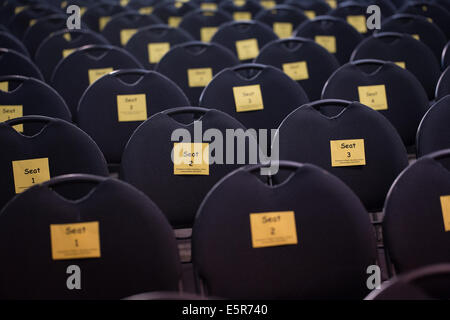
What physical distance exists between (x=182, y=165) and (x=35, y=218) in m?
0.76

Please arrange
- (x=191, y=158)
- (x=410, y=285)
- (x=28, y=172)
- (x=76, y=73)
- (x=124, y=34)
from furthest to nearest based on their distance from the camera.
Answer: (x=124, y=34)
(x=76, y=73)
(x=191, y=158)
(x=28, y=172)
(x=410, y=285)

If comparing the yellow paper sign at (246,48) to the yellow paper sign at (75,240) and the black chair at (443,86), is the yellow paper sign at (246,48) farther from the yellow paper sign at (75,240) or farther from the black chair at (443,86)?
the yellow paper sign at (75,240)

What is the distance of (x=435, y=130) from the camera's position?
228cm

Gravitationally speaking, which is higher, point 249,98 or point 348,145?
point 249,98

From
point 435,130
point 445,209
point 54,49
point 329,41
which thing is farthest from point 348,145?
point 54,49

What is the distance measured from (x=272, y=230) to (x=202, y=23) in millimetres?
3321

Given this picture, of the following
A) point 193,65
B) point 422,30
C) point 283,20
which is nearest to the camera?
point 193,65

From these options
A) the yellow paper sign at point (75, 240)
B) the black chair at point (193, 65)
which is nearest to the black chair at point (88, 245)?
the yellow paper sign at point (75, 240)

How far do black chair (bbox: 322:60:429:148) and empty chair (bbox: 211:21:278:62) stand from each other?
1.35m

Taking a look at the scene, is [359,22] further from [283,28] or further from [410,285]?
[410,285]

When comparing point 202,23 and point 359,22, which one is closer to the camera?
point 202,23

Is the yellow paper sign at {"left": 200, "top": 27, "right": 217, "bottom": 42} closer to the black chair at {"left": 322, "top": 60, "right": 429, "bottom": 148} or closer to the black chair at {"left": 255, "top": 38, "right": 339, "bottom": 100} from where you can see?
the black chair at {"left": 255, "top": 38, "right": 339, "bottom": 100}

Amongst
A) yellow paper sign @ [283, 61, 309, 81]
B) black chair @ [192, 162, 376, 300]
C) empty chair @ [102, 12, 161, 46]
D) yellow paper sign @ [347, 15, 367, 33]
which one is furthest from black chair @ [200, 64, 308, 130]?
yellow paper sign @ [347, 15, 367, 33]

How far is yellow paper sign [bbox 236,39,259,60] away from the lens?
13.1 ft
